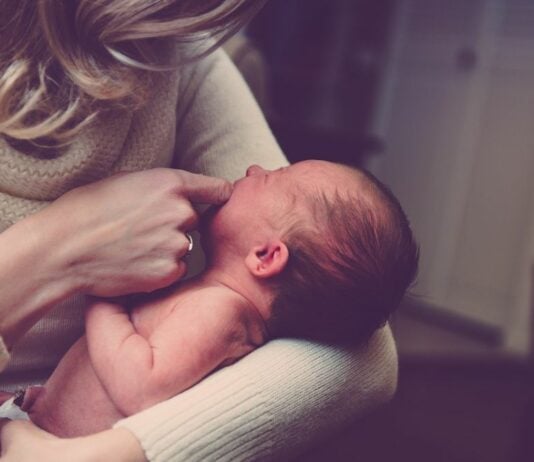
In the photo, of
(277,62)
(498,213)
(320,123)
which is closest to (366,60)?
(320,123)

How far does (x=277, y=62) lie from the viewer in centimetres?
326

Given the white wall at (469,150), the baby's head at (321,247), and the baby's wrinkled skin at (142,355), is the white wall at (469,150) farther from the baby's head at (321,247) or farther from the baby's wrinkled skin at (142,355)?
the baby's wrinkled skin at (142,355)

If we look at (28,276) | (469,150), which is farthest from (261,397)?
(469,150)

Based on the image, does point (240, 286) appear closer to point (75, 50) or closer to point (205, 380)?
point (205, 380)

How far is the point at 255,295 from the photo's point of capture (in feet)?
2.92

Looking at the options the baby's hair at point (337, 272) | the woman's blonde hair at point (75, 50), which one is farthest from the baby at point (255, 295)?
the woman's blonde hair at point (75, 50)

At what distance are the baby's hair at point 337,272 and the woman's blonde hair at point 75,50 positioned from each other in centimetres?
25

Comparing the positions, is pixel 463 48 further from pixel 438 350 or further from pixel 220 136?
pixel 220 136

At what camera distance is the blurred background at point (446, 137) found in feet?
10.3

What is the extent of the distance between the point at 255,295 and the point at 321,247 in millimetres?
101

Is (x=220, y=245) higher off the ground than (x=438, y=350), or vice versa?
(x=220, y=245)

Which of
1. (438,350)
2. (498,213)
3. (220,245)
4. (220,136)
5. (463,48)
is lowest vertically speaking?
(438,350)

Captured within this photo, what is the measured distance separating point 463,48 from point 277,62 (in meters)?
1.06

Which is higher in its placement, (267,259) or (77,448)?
(267,259)
